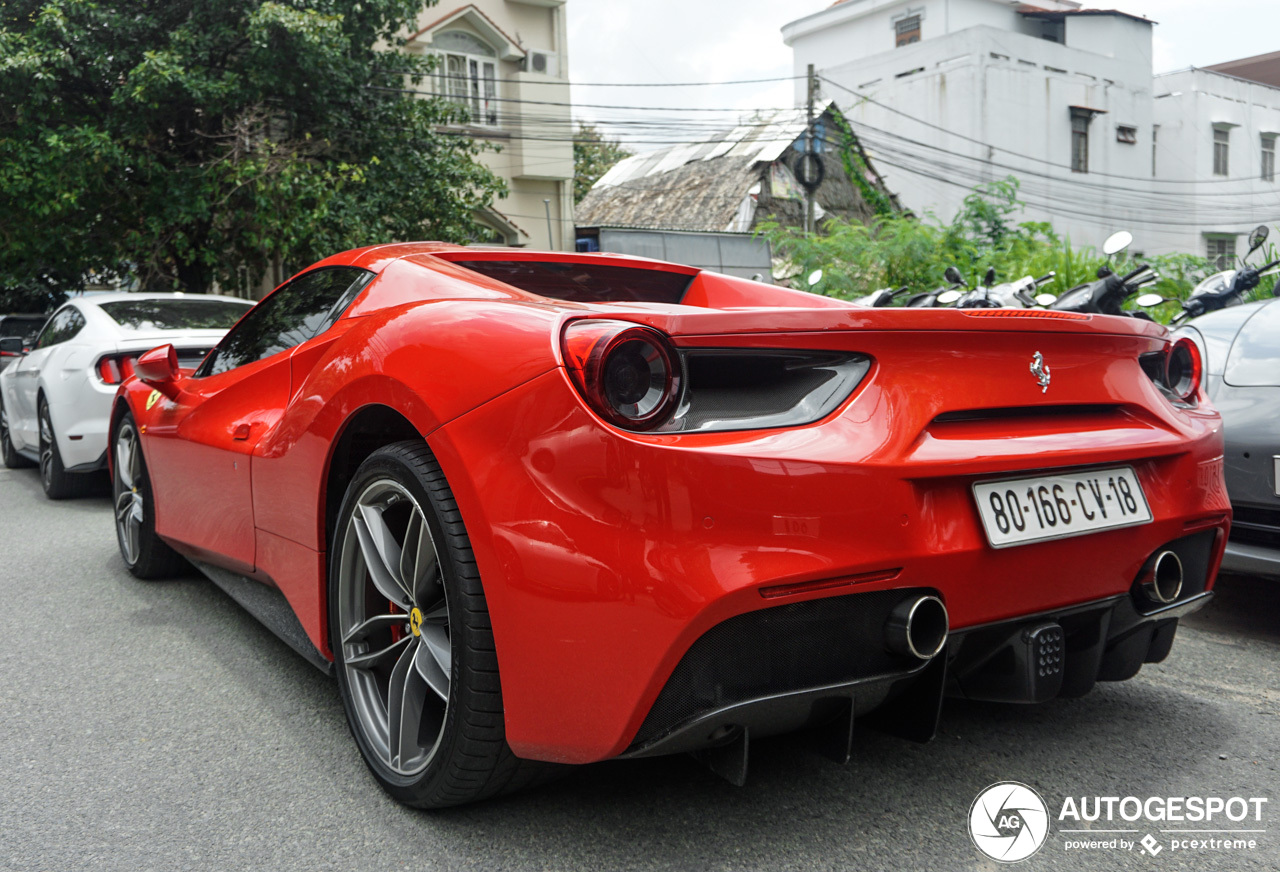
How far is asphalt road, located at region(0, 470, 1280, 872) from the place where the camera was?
2002mm

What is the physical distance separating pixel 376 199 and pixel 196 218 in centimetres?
222

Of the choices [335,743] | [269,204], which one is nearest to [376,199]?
[269,204]

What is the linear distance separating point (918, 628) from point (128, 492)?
3.64m

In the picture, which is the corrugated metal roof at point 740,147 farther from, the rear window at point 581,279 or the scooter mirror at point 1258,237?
the rear window at point 581,279

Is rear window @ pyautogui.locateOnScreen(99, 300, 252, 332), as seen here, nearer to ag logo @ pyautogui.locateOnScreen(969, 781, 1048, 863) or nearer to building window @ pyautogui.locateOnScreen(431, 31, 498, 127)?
ag logo @ pyautogui.locateOnScreen(969, 781, 1048, 863)

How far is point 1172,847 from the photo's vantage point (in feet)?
6.57

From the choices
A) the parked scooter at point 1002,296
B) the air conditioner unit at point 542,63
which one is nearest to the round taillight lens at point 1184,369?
the parked scooter at point 1002,296

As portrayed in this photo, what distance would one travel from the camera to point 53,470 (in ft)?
21.8

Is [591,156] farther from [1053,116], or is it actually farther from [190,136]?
[190,136]

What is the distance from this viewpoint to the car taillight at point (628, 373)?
1744mm

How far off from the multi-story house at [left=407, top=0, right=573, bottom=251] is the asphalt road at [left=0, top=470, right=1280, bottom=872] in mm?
19343

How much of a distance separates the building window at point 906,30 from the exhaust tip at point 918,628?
36.7 metres

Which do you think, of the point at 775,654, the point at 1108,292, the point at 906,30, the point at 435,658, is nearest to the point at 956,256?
the point at 1108,292

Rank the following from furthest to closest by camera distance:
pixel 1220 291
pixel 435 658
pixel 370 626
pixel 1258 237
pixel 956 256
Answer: pixel 956 256 → pixel 1258 237 → pixel 1220 291 → pixel 370 626 → pixel 435 658
